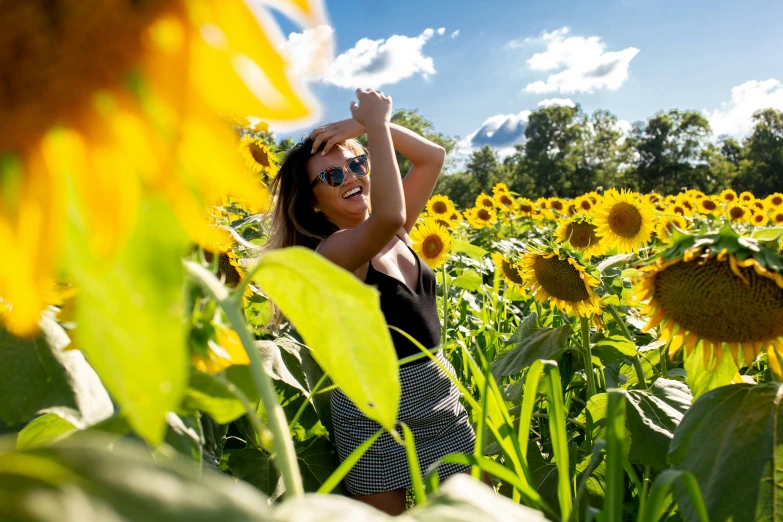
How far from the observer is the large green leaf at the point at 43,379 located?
0.49 metres

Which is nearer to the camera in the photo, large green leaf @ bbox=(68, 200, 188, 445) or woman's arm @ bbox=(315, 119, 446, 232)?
large green leaf @ bbox=(68, 200, 188, 445)

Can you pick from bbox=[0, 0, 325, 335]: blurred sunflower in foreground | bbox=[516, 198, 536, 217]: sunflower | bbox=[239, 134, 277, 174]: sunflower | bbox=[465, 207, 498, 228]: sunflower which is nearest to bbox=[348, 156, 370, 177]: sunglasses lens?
bbox=[239, 134, 277, 174]: sunflower

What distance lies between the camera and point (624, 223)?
9.62 ft

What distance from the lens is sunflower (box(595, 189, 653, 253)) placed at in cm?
292

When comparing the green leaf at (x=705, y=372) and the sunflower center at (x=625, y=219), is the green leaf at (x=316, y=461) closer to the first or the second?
the green leaf at (x=705, y=372)

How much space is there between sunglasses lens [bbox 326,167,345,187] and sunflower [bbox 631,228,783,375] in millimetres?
1270

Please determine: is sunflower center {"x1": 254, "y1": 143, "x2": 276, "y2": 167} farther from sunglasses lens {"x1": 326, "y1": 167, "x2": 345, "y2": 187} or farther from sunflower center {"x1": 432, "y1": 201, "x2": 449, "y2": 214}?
sunflower center {"x1": 432, "y1": 201, "x2": 449, "y2": 214}

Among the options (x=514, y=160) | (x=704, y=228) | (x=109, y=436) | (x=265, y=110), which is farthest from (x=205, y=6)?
(x=514, y=160)

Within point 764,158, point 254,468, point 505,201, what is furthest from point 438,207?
point 764,158

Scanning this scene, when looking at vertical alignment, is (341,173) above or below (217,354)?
above

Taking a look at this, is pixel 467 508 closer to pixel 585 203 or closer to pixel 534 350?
pixel 534 350

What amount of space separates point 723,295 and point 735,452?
216mm

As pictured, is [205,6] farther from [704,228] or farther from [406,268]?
[406,268]

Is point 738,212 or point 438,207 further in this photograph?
point 738,212
